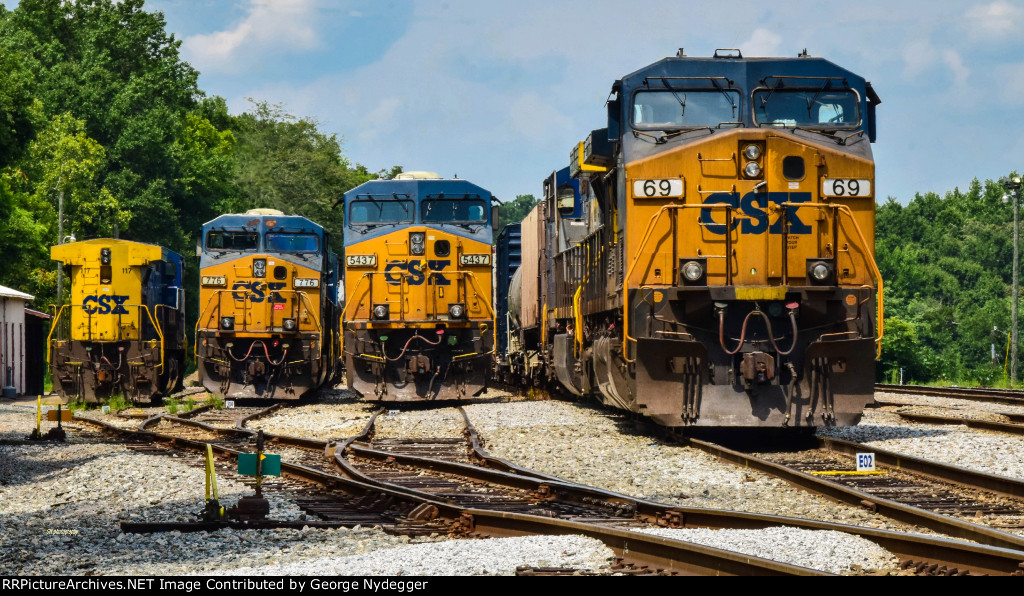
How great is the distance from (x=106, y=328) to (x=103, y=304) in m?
0.50

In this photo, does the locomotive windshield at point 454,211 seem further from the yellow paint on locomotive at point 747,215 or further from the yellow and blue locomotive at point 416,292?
the yellow paint on locomotive at point 747,215

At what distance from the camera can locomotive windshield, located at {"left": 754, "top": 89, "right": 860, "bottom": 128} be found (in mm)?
11805

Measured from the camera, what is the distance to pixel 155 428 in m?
16.9

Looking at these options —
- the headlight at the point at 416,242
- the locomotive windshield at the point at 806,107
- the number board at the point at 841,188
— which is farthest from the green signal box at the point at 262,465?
the headlight at the point at 416,242

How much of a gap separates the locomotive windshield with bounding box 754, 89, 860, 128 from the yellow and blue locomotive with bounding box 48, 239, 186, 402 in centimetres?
1530

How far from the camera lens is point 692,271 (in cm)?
1129

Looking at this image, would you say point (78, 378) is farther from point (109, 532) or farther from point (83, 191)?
point (83, 191)

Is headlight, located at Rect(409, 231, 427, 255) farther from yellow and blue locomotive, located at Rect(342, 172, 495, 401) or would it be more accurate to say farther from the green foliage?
the green foliage

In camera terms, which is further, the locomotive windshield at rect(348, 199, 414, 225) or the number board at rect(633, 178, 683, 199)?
the locomotive windshield at rect(348, 199, 414, 225)

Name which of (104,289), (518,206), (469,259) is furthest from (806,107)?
(518,206)

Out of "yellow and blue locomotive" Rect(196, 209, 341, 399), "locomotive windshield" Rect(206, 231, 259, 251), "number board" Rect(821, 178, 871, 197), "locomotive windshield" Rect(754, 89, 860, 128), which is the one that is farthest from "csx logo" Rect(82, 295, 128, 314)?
"number board" Rect(821, 178, 871, 197)

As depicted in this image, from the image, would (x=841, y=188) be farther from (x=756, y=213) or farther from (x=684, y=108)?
(x=684, y=108)

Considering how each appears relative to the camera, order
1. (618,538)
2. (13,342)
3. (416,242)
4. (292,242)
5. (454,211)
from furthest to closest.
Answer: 1. (13,342)
2. (292,242)
3. (454,211)
4. (416,242)
5. (618,538)
